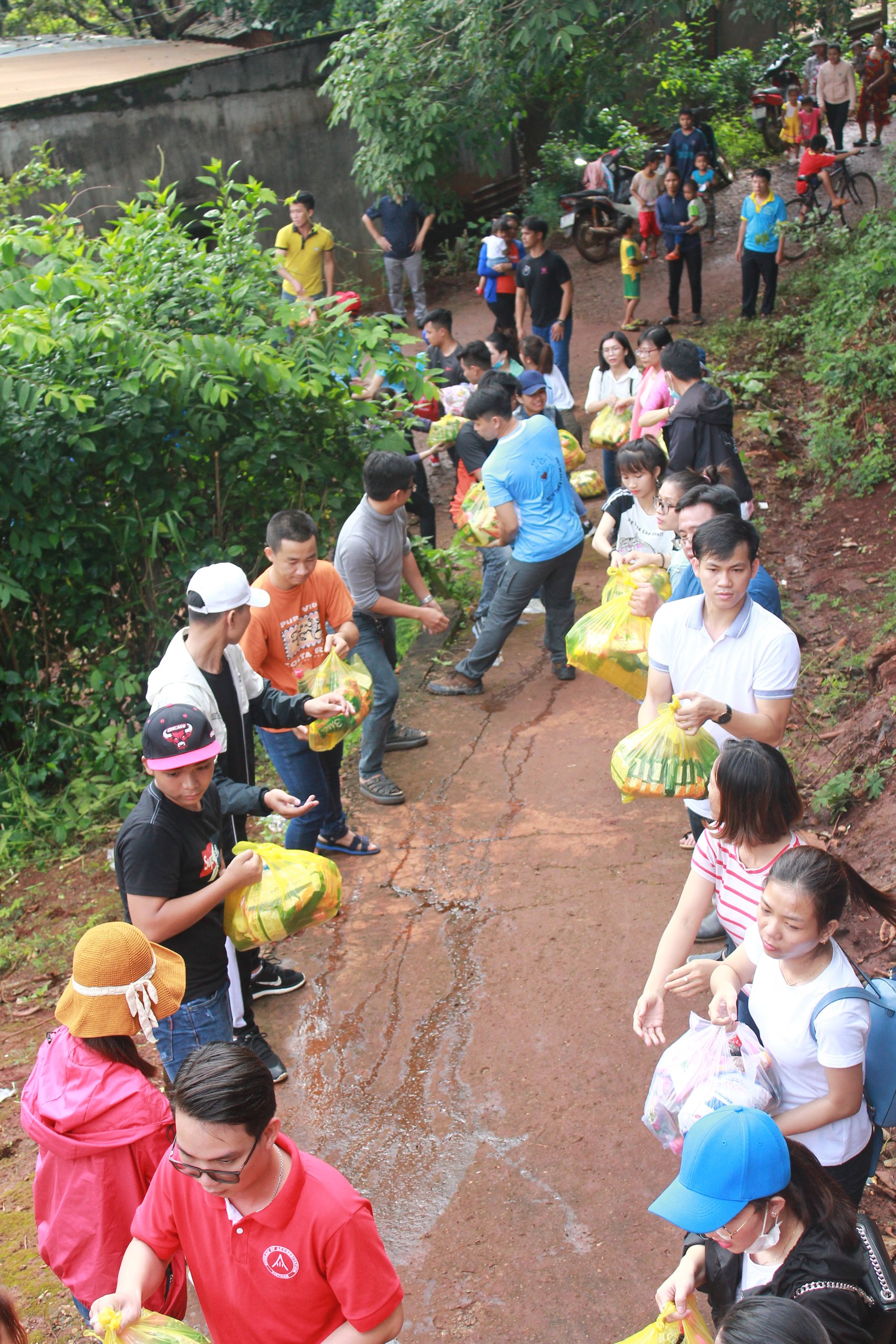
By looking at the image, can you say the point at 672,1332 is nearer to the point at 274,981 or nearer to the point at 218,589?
the point at 218,589

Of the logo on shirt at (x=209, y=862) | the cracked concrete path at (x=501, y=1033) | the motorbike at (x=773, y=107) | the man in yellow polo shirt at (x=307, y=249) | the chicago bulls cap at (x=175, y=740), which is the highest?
the motorbike at (x=773, y=107)

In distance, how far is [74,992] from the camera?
224cm

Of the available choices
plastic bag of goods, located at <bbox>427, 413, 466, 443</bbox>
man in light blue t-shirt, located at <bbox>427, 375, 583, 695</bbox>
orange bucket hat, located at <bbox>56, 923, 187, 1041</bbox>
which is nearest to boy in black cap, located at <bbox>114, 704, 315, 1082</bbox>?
orange bucket hat, located at <bbox>56, 923, 187, 1041</bbox>

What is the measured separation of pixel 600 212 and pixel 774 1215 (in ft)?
46.6

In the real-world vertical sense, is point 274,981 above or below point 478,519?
below

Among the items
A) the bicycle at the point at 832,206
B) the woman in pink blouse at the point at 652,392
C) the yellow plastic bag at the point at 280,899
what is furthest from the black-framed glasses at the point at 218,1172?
the bicycle at the point at 832,206

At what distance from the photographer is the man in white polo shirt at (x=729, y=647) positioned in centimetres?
313

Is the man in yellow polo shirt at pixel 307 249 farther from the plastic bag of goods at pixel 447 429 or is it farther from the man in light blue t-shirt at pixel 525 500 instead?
the man in light blue t-shirt at pixel 525 500

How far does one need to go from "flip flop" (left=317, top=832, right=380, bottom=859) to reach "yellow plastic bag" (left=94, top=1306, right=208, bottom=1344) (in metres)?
2.89

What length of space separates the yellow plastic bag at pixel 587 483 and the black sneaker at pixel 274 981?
4197 mm

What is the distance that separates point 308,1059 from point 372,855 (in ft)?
4.10

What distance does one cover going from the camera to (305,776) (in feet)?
14.3

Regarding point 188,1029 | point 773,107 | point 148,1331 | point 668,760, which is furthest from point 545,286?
point 773,107

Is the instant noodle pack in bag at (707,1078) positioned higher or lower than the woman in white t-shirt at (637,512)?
lower
